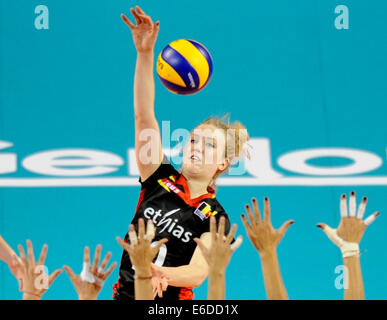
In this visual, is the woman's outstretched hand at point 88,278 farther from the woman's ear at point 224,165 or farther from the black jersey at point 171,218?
the woman's ear at point 224,165

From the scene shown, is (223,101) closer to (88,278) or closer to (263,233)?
(263,233)

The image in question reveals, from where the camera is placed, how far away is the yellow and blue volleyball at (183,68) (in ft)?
11.1

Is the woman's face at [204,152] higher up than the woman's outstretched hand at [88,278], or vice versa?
the woman's face at [204,152]

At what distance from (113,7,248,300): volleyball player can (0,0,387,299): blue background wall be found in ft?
4.97

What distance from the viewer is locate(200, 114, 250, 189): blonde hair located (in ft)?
11.5

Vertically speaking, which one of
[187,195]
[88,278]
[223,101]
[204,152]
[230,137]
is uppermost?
[223,101]

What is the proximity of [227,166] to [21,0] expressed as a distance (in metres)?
2.84

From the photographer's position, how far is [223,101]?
5.23m

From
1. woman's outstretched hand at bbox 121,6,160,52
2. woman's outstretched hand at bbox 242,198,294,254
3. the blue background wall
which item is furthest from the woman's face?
the blue background wall

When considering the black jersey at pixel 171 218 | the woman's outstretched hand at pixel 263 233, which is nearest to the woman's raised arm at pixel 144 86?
the black jersey at pixel 171 218

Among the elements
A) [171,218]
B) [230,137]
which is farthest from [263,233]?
[230,137]

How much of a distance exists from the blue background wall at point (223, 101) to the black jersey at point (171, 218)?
1517 mm

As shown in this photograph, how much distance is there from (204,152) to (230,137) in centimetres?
28
